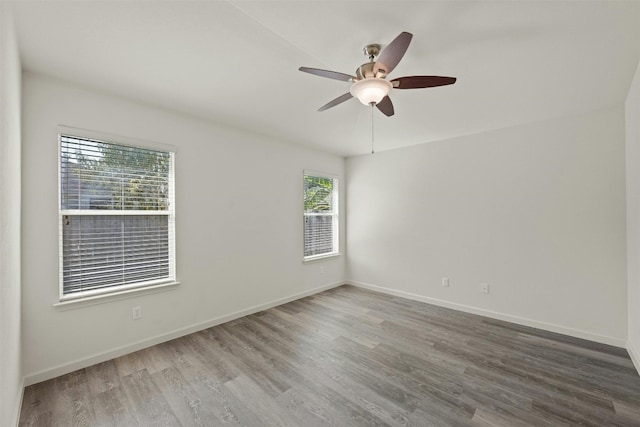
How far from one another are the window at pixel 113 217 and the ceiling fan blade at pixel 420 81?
249 cm

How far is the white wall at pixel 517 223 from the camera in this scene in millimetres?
2834

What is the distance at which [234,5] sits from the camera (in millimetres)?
1511

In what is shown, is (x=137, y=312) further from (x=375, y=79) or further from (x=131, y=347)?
(x=375, y=79)

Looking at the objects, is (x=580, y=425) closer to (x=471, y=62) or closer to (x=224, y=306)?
(x=471, y=62)

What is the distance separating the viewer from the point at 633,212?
2463 millimetres

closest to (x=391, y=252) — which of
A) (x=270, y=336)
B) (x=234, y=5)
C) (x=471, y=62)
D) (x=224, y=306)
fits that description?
(x=270, y=336)

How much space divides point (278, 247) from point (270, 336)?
137 cm

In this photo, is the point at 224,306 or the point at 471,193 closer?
the point at 224,306

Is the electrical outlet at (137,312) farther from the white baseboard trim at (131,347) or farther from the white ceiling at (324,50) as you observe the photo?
the white ceiling at (324,50)

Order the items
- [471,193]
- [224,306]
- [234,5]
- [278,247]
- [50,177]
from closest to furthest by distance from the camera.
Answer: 1. [234,5]
2. [50,177]
3. [224,306]
4. [471,193]
5. [278,247]

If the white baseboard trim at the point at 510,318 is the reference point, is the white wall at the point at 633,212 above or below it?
above

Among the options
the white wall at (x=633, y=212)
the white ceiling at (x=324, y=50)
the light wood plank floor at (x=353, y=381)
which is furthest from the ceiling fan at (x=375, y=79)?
the light wood plank floor at (x=353, y=381)

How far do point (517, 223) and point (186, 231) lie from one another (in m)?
4.04

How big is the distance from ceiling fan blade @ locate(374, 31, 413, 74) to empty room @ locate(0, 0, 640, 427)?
2 cm
